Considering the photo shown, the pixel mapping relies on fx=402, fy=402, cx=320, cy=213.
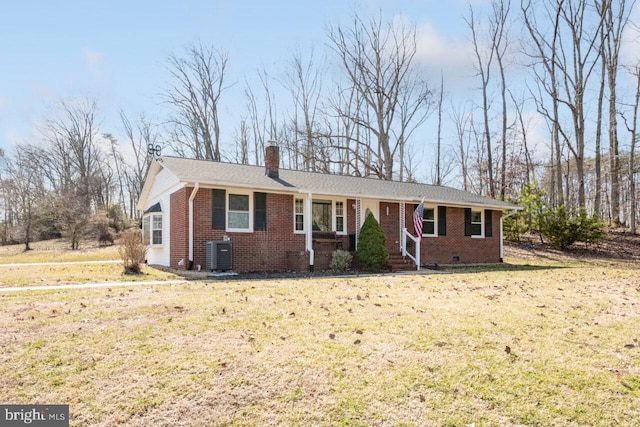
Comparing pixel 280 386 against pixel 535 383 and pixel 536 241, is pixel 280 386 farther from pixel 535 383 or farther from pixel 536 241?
pixel 536 241

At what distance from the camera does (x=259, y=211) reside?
12781 mm

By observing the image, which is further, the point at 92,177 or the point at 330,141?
the point at 92,177

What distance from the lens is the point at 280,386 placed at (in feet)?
11.5

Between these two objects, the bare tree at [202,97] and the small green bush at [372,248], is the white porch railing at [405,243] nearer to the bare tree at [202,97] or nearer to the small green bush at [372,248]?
the small green bush at [372,248]

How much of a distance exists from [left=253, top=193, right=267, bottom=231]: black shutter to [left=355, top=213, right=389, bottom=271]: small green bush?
336cm

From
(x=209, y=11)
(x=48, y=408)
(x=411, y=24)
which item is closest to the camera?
(x=48, y=408)

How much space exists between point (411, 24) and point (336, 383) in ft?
89.9

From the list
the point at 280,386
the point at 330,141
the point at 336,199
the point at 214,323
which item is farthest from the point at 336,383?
the point at 330,141

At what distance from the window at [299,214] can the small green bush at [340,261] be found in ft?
4.91

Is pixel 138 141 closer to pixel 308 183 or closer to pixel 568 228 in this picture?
pixel 308 183

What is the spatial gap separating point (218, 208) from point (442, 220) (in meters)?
9.27

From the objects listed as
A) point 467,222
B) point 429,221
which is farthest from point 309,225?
point 467,222

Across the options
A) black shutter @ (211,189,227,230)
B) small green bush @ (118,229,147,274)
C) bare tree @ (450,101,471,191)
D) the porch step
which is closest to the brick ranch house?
black shutter @ (211,189,227,230)

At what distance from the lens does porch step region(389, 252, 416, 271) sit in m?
14.1
